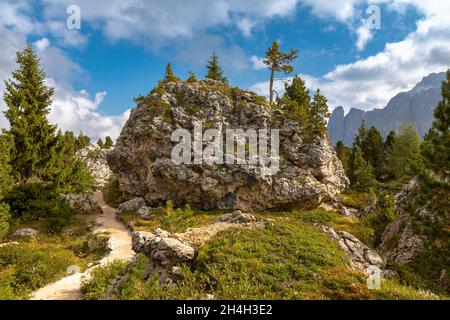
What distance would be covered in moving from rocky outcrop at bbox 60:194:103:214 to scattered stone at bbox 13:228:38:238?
7.62 m

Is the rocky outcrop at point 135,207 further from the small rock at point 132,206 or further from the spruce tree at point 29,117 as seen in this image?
the spruce tree at point 29,117

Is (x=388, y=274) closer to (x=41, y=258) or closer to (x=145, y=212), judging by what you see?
(x=41, y=258)

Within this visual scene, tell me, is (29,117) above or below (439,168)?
→ above

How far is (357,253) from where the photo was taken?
16938mm

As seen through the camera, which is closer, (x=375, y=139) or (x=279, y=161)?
(x=279, y=161)

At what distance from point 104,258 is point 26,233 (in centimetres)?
1061

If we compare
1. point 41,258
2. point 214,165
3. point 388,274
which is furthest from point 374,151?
point 41,258

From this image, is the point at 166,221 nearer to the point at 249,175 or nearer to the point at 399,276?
the point at 249,175

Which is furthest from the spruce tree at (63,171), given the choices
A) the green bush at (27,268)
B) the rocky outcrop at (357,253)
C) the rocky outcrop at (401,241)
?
the rocky outcrop at (401,241)

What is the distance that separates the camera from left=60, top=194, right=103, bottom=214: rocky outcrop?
1351 inches
